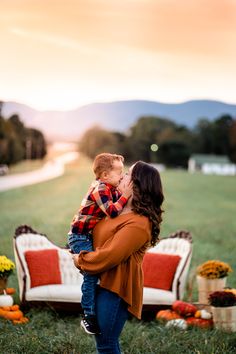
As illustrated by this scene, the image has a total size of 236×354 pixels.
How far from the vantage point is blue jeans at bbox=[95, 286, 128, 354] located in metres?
3.93

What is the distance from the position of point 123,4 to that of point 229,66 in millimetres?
5327

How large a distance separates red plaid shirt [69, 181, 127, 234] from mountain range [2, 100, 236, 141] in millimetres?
54265

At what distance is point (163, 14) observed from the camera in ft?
30.9

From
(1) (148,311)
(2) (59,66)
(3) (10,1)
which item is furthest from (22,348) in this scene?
(2) (59,66)

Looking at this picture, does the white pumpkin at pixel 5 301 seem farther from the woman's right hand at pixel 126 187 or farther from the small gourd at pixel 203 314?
the woman's right hand at pixel 126 187

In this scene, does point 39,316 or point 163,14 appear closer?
point 39,316

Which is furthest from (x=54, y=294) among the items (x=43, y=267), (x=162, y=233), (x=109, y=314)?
(x=162, y=233)

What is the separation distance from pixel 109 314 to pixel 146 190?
0.81 m

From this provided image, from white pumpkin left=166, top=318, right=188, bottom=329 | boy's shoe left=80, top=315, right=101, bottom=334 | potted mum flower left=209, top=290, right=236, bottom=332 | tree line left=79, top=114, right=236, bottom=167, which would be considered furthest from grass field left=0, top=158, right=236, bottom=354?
tree line left=79, top=114, right=236, bottom=167

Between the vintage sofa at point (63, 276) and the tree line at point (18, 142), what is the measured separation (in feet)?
159

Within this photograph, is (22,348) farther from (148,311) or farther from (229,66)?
(229,66)

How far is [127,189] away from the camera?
13.1 feet

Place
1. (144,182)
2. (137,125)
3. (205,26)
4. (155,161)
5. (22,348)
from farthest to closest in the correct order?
1. (137,125)
2. (155,161)
3. (205,26)
4. (22,348)
5. (144,182)

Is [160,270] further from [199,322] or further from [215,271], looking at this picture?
[199,322]
